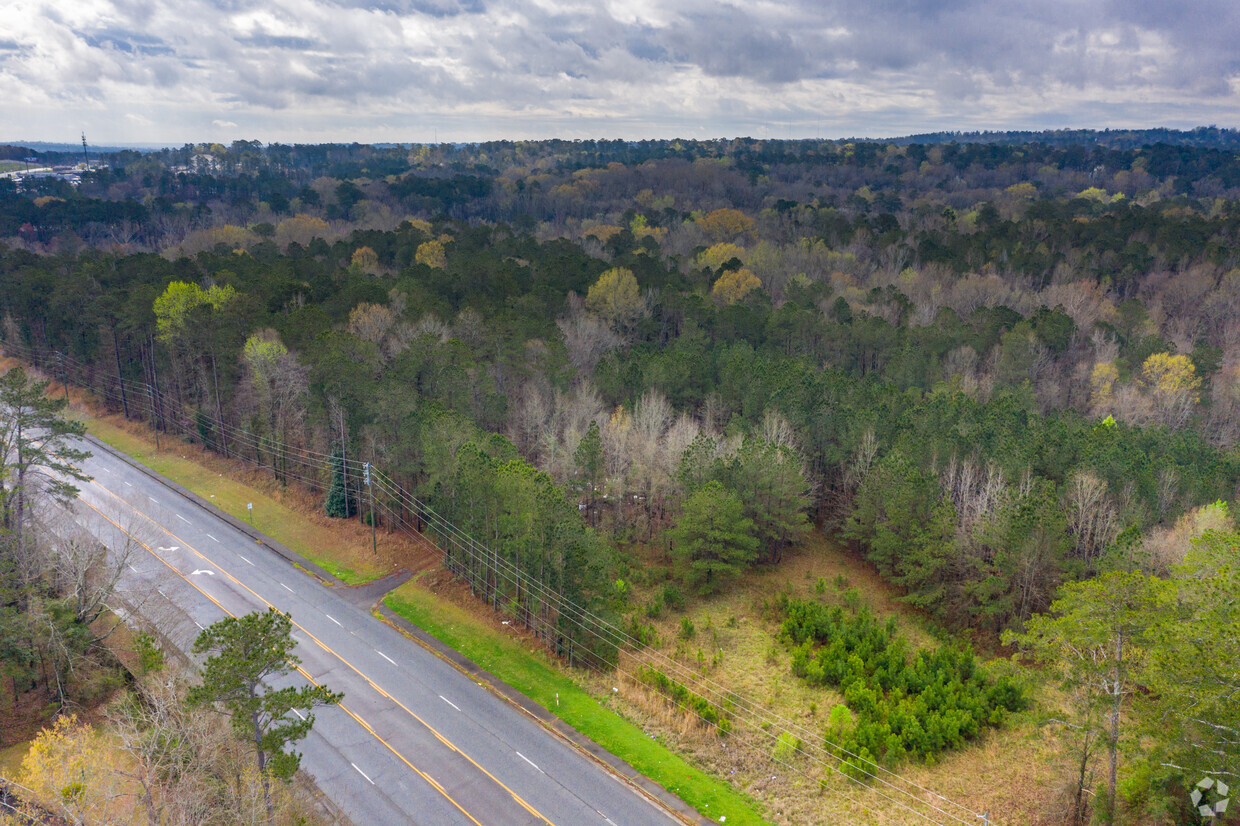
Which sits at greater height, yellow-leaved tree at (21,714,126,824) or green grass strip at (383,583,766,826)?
yellow-leaved tree at (21,714,126,824)

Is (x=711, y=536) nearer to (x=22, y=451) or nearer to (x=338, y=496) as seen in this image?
(x=338, y=496)

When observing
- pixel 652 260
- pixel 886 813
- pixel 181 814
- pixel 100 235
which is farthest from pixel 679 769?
pixel 100 235

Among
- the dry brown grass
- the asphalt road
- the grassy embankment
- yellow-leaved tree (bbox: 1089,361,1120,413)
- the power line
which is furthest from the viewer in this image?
yellow-leaved tree (bbox: 1089,361,1120,413)

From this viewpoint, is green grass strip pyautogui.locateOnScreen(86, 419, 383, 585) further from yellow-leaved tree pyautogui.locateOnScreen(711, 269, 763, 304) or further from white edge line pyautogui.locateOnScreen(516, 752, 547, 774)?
yellow-leaved tree pyautogui.locateOnScreen(711, 269, 763, 304)

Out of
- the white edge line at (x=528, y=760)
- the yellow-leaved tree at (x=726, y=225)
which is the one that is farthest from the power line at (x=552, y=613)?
the yellow-leaved tree at (x=726, y=225)

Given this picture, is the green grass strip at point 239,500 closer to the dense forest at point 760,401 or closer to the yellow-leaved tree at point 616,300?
the dense forest at point 760,401

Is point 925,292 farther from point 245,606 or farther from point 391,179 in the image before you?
point 391,179

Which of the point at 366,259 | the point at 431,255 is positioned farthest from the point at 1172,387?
the point at 366,259

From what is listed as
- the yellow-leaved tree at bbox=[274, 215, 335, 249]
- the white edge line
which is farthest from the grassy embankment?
the yellow-leaved tree at bbox=[274, 215, 335, 249]
